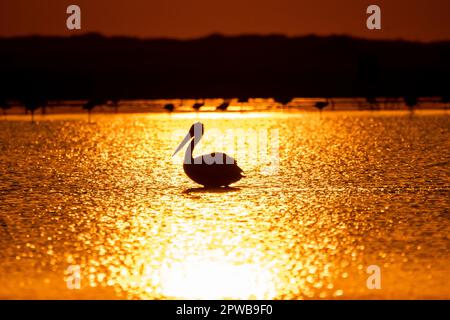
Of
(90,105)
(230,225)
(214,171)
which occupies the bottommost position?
(230,225)

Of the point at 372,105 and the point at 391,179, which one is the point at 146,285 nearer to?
the point at 391,179

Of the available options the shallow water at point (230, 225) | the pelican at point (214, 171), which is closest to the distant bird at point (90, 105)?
the shallow water at point (230, 225)

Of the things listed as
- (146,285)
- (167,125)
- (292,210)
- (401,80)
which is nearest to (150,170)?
(292,210)

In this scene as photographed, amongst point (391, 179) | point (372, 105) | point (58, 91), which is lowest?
point (391, 179)

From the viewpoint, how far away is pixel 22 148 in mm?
34344

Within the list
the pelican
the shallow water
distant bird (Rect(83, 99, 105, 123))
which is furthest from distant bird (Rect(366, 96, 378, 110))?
the pelican

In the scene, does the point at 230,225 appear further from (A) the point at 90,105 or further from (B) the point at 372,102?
(B) the point at 372,102

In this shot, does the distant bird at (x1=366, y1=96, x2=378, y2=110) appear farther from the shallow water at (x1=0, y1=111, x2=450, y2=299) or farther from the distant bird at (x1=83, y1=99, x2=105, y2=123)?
the shallow water at (x1=0, y1=111, x2=450, y2=299)

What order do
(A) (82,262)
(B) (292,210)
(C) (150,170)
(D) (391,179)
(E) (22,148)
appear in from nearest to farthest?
1. (A) (82,262)
2. (B) (292,210)
3. (D) (391,179)
4. (C) (150,170)
5. (E) (22,148)

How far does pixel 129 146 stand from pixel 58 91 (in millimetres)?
92435

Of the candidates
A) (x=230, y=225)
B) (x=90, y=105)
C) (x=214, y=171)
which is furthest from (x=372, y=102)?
(x=230, y=225)

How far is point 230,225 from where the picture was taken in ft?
52.6

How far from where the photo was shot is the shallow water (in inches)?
468

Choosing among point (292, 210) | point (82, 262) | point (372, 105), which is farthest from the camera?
point (372, 105)
